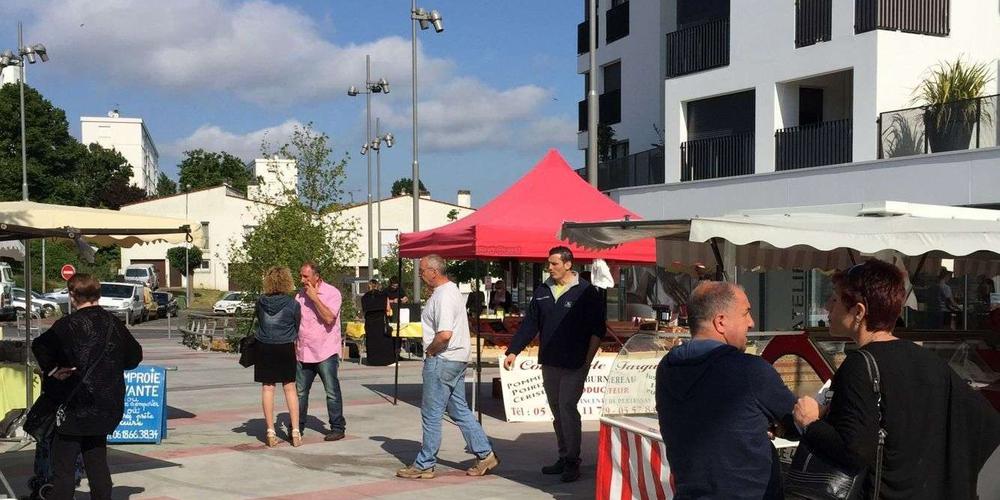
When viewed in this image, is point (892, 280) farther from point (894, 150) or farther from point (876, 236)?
point (894, 150)

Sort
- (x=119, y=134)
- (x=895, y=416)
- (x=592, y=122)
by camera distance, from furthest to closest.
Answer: (x=119, y=134) < (x=592, y=122) < (x=895, y=416)

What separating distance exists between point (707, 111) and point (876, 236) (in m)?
21.0

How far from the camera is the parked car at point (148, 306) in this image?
157 feet

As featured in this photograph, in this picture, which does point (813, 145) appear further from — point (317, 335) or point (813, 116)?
point (317, 335)

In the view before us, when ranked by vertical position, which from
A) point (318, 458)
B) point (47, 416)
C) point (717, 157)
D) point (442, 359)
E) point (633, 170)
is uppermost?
point (717, 157)

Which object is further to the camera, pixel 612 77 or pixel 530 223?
pixel 612 77

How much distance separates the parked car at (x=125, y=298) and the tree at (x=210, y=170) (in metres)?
62.6

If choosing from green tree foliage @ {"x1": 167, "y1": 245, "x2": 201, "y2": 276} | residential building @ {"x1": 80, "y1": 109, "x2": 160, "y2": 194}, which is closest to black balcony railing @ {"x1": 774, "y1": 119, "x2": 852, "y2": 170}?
green tree foliage @ {"x1": 167, "y1": 245, "x2": 201, "y2": 276}

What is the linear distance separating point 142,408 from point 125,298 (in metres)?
35.5

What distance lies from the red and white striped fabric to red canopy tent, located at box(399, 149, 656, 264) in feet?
15.7


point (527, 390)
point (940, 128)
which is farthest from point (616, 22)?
point (527, 390)

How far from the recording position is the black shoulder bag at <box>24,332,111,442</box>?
7.07 m

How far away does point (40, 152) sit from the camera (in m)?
71.4

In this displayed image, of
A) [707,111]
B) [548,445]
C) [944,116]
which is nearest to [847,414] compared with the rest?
[548,445]
